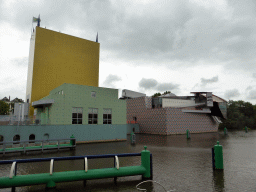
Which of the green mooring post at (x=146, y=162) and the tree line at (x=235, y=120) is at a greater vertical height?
the tree line at (x=235, y=120)

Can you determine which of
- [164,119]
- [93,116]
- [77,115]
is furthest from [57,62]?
[164,119]

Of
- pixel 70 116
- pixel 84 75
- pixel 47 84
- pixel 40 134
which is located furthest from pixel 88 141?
pixel 84 75

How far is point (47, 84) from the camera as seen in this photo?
2898 centimetres

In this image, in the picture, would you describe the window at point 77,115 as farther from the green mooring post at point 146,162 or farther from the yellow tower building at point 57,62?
the green mooring post at point 146,162

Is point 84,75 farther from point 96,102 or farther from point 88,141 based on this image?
point 88,141

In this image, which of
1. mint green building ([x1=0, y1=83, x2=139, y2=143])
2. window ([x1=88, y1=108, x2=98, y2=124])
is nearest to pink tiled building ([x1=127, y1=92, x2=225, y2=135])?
mint green building ([x1=0, y1=83, x2=139, y2=143])

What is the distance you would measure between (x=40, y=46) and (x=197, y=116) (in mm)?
32135

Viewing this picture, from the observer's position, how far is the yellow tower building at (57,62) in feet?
93.1

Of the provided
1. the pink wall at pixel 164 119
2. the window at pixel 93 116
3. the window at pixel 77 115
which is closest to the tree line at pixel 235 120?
the pink wall at pixel 164 119

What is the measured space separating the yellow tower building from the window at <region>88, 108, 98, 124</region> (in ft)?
36.1

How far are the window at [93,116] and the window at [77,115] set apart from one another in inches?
37.3

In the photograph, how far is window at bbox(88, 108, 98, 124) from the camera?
849 inches

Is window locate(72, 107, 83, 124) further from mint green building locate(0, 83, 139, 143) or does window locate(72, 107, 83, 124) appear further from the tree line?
the tree line

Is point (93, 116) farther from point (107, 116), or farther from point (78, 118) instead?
point (107, 116)
